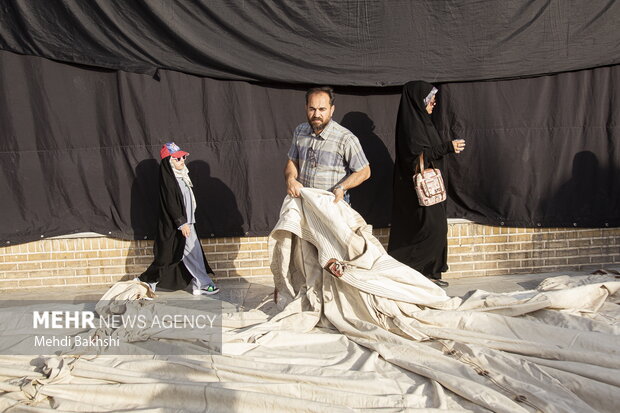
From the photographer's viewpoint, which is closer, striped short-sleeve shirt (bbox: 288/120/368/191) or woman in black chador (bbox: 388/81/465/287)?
striped short-sleeve shirt (bbox: 288/120/368/191)

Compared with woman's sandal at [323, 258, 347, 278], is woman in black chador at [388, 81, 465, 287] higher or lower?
higher

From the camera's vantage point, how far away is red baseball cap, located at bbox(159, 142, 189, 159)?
5.02m

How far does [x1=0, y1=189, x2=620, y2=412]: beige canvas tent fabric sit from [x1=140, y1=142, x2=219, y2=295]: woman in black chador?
0.49m

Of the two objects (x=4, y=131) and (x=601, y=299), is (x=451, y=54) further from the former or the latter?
(x=4, y=131)

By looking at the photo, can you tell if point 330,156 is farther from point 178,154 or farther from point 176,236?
point 176,236

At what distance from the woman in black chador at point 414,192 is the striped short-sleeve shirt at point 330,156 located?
71cm

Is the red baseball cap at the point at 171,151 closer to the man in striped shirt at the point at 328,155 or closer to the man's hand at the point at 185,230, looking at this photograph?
the man's hand at the point at 185,230

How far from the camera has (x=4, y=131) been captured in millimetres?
5215

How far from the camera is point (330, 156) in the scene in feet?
14.3

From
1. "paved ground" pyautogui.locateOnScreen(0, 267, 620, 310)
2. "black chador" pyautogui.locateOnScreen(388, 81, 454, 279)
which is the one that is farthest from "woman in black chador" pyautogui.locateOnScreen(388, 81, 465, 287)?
"paved ground" pyautogui.locateOnScreen(0, 267, 620, 310)

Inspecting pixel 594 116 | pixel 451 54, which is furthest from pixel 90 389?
pixel 594 116

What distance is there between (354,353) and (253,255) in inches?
84.5

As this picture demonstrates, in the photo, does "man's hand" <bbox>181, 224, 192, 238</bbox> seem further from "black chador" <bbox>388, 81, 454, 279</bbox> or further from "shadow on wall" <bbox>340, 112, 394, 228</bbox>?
"black chador" <bbox>388, 81, 454, 279</bbox>

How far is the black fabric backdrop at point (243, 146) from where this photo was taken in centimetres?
524
